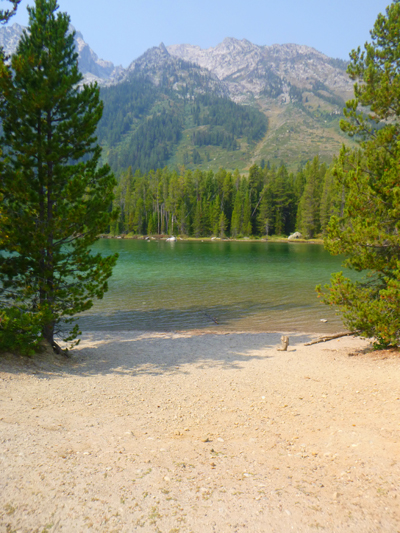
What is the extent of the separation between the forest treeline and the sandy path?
92.0m

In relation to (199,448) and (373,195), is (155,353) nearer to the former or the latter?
(199,448)

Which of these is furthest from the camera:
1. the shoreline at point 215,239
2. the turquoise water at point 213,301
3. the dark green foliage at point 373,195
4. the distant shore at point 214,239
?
the distant shore at point 214,239

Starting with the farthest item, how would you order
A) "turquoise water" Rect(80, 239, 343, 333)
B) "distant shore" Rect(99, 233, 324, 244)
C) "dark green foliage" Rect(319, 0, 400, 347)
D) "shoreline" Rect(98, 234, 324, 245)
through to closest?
"distant shore" Rect(99, 233, 324, 244) → "shoreline" Rect(98, 234, 324, 245) → "turquoise water" Rect(80, 239, 343, 333) → "dark green foliage" Rect(319, 0, 400, 347)

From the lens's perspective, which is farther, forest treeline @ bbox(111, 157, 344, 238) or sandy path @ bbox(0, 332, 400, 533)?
forest treeline @ bbox(111, 157, 344, 238)

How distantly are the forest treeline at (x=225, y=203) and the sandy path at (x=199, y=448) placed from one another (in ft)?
302

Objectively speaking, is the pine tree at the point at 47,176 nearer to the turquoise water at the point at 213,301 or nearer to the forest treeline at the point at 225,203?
the turquoise water at the point at 213,301

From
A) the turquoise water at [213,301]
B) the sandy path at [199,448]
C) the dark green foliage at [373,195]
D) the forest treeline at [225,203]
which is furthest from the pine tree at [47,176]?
the forest treeline at [225,203]

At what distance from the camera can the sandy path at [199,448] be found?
14.3 ft

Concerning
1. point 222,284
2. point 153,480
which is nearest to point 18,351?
point 153,480

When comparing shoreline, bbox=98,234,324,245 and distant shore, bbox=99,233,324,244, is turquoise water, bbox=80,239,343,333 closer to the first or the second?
shoreline, bbox=98,234,324,245

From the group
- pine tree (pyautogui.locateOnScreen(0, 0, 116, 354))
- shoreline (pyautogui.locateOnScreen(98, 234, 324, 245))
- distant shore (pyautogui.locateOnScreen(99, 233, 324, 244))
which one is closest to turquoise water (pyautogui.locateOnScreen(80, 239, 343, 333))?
pine tree (pyautogui.locateOnScreen(0, 0, 116, 354))

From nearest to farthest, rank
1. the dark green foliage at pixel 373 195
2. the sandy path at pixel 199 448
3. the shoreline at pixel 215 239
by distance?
the sandy path at pixel 199 448
the dark green foliage at pixel 373 195
the shoreline at pixel 215 239

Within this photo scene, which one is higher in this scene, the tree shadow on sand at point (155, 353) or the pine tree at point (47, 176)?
the pine tree at point (47, 176)

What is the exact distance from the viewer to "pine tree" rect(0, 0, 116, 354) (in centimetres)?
1119
